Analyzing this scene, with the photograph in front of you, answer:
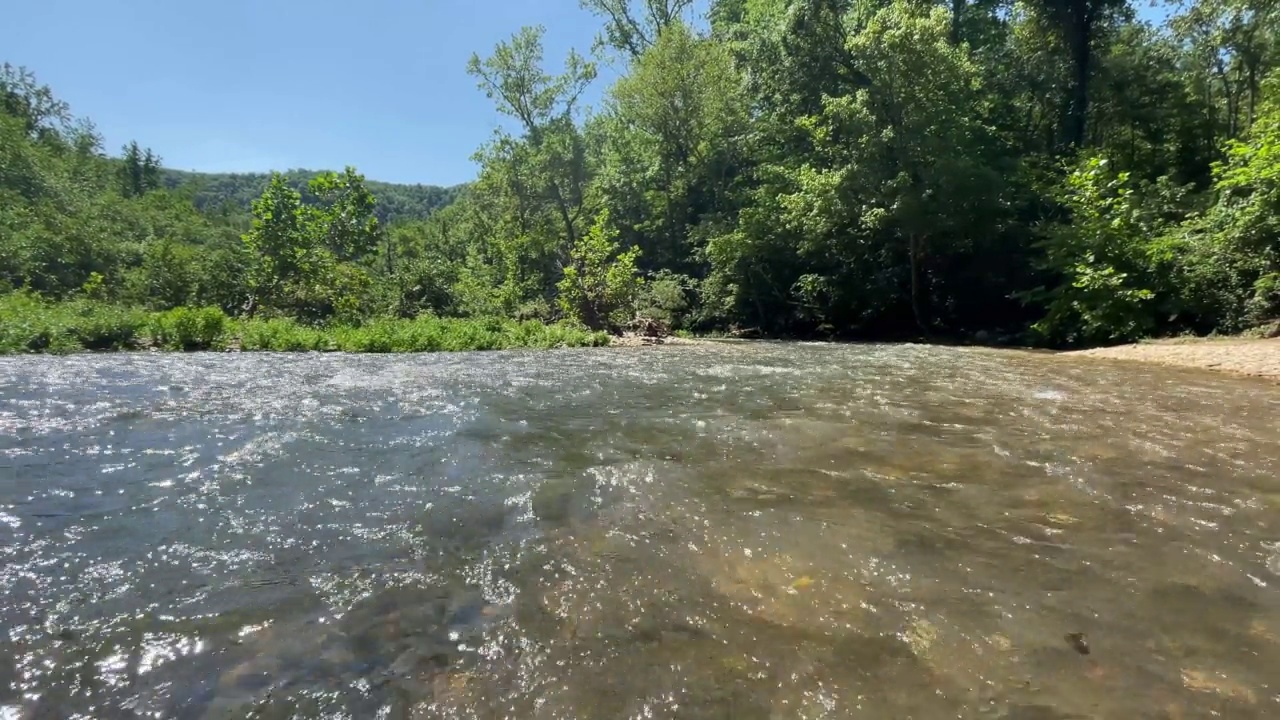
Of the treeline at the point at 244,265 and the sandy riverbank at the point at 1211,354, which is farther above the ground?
the treeline at the point at 244,265

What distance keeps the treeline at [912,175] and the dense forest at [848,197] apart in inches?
4.4

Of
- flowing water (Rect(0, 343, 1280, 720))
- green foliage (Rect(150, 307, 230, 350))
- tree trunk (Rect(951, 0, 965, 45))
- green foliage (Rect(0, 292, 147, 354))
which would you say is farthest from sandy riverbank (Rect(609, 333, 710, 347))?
tree trunk (Rect(951, 0, 965, 45))

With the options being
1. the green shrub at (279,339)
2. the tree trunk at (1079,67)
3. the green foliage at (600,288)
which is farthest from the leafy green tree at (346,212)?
the tree trunk at (1079,67)

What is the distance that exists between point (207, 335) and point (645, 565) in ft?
62.5

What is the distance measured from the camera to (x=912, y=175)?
23.0 meters

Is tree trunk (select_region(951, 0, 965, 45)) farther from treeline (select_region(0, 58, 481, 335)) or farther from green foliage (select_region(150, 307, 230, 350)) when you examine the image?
green foliage (select_region(150, 307, 230, 350))

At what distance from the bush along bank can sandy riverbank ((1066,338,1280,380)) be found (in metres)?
14.3

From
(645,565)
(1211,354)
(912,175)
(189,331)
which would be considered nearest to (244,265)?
(189,331)

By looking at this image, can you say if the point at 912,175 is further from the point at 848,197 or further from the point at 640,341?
the point at 640,341

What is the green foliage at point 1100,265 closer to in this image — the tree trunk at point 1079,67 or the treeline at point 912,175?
the treeline at point 912,175

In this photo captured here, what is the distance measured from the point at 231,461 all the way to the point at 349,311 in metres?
24.1

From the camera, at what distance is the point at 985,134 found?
24438 millimetres

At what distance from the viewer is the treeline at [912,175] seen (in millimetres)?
17719

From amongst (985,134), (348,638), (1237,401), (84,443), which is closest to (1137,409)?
(1237,401)
